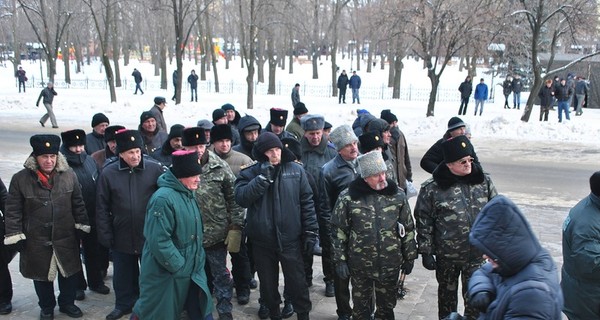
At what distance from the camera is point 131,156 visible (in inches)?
213

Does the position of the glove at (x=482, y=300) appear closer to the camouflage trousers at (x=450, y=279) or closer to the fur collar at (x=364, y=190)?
the fur collar at (x=364, y=190)

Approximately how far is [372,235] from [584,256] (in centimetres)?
162

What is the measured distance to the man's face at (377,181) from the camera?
4.69 meters

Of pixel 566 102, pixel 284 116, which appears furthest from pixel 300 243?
pixel 566 102

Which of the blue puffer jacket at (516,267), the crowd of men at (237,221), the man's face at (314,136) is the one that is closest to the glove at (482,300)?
the blue puffer jacket at (516,267)

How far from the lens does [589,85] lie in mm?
28500

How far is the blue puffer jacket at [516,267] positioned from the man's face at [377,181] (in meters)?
1.95

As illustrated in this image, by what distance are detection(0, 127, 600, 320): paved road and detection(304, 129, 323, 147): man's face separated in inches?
68.3

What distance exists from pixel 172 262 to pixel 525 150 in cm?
1394

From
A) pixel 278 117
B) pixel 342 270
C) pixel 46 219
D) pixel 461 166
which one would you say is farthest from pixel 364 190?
pixel 46 219

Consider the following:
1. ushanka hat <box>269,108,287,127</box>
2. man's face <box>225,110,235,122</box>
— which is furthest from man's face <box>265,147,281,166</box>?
man's face <box>225,110,235,122</box>

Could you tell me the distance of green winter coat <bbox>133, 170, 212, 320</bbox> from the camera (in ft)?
14.6

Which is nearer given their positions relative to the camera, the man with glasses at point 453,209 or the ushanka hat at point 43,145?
the man with glasses at point 453,209

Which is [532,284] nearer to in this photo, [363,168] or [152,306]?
[363,168]
